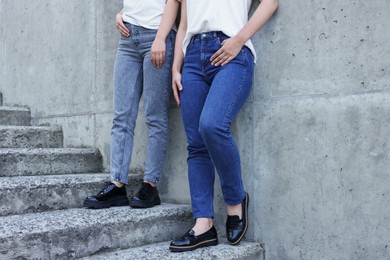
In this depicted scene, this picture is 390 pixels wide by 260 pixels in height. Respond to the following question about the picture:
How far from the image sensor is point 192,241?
90.1 inches

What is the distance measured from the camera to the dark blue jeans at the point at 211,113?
2.22 metres

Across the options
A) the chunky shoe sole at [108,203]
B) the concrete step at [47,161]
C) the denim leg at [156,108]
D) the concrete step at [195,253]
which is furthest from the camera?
the concrete step at [47,161]

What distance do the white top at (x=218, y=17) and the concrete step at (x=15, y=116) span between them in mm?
2187

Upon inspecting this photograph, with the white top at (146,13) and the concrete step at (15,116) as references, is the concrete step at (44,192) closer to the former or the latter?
the white top at (146,13)

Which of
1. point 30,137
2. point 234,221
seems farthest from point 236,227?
point 30,137

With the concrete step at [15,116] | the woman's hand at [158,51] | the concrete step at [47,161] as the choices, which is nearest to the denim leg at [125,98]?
the woman's hand at [158,51]

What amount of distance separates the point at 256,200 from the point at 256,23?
989 millimetres

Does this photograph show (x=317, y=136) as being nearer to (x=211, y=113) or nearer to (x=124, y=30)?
(x=211, y=113)

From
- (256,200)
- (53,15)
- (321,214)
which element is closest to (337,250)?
(321,214)

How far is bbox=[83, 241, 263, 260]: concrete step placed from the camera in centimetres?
217

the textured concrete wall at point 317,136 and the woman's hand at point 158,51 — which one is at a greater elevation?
the woman's hand at point 158,51

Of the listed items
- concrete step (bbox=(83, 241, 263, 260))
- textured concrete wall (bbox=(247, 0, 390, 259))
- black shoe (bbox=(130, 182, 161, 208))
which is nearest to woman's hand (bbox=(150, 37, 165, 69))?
textured concrete wall (bbox=(247, 0, 390, 259))

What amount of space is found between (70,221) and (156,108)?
2.94ft

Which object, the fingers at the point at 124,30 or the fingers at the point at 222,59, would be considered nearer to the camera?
the fingers at the point at 222,59
